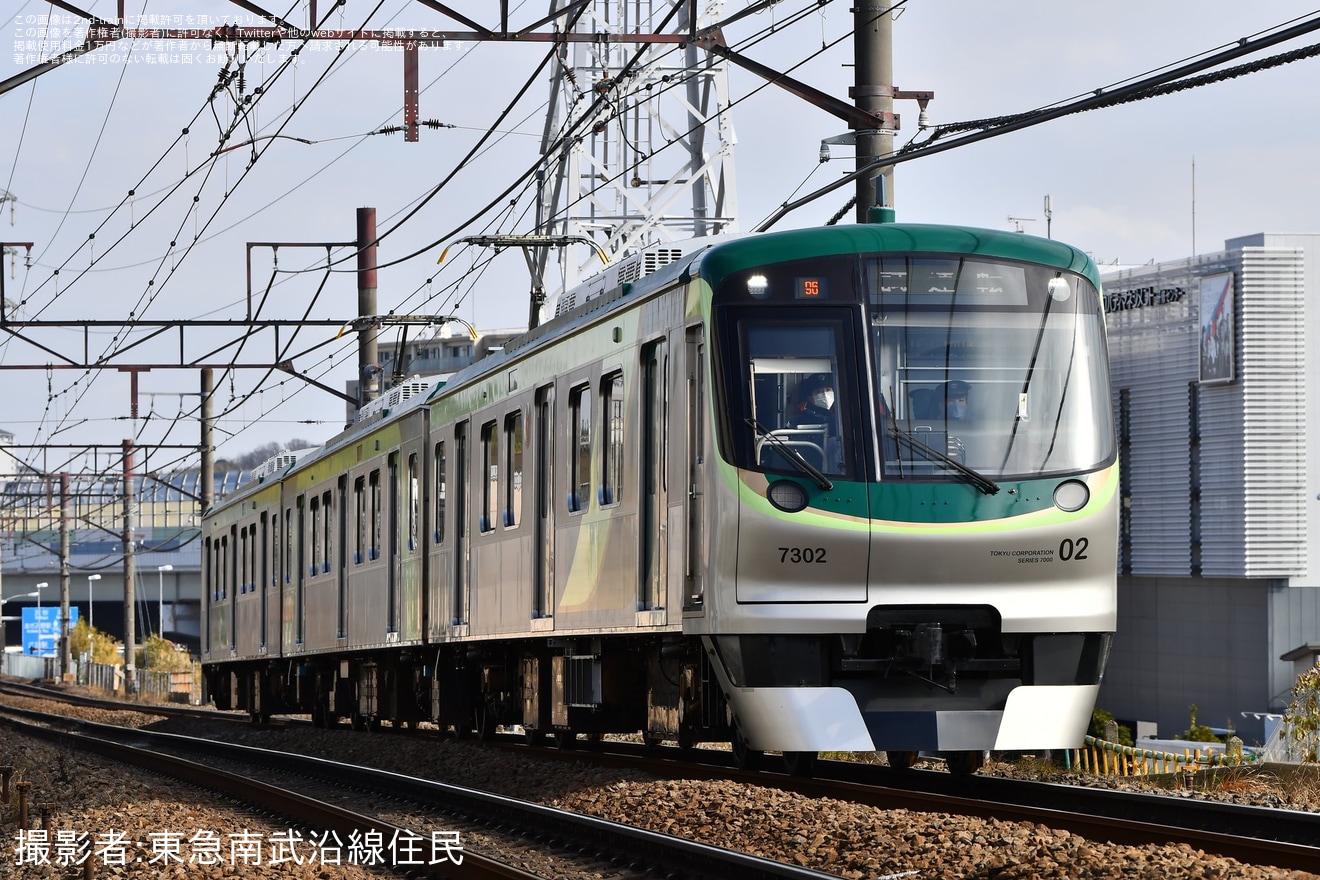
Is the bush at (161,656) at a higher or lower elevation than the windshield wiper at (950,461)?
lower

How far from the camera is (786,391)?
1162 centimetres

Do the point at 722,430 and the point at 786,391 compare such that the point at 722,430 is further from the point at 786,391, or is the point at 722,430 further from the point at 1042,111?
the point at 1042,111

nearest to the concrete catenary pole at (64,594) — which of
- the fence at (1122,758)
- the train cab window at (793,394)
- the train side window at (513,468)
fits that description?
the fence at (1122,758)

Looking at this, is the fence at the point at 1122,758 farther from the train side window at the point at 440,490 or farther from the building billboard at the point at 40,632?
the building billboard at the point at 40,632

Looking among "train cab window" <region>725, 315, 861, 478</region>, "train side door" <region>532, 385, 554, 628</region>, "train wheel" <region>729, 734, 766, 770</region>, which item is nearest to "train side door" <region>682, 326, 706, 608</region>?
"train cab window" <region>725, 315, 861, 478</region>

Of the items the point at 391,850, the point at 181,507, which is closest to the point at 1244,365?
the point at 391,850

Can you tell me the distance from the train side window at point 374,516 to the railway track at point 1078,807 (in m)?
7.43

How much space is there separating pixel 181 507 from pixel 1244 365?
88.9 metres

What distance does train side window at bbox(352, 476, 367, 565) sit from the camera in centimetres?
2262

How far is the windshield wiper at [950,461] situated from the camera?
37.4 feet

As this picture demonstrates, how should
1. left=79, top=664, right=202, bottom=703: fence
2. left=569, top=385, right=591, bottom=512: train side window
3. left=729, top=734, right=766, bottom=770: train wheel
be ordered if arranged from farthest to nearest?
left=79, top=664, right=202, bottom=703: fence < left=569, top=385, right=591, bottom=512: train side window < left=729, top=734, right=766, bottom=770: train wheel

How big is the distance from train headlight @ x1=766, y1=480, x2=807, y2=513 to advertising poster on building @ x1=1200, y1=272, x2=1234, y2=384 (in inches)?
1246

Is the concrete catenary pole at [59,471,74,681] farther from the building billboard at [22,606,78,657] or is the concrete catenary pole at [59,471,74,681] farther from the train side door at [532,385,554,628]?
the train side door at [532,385,554,628]

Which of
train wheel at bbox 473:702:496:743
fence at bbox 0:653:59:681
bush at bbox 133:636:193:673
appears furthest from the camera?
fence at bbox 0:653:59:681
